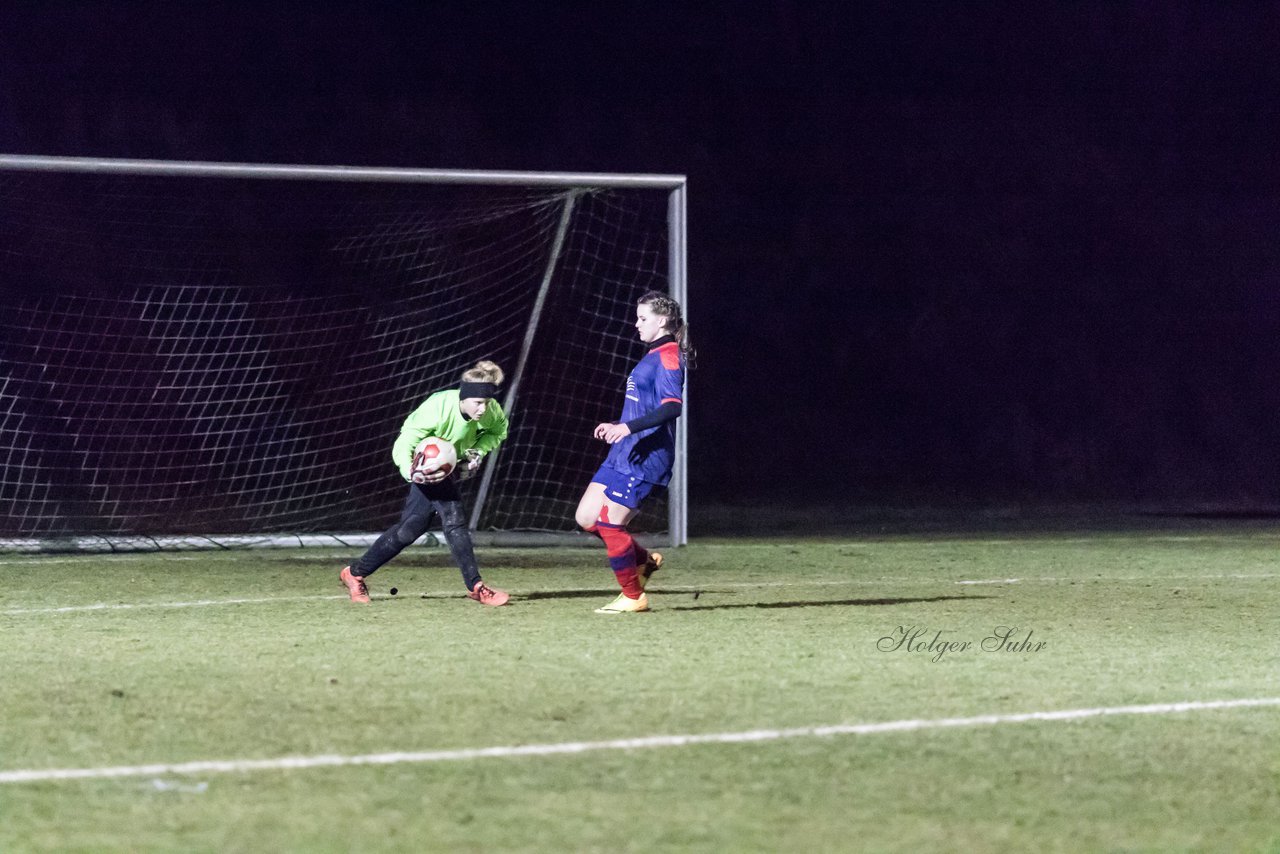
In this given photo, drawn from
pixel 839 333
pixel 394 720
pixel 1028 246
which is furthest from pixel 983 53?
pixel 394 720

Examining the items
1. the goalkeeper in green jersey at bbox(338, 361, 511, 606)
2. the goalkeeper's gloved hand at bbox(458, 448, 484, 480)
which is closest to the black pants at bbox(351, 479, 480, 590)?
the goalkeeper in green jersey at bbox(338, 361, 511, 606)

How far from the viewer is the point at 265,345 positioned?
46.2 ft

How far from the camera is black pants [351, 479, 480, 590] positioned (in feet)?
25.6

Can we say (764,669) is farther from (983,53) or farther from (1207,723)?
(983,53)

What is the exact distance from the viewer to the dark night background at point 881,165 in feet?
45.8

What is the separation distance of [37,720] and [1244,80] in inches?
573

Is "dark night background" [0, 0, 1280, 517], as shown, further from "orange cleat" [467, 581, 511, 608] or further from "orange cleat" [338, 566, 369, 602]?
"orange cleat" [467, 581, 511, 608]

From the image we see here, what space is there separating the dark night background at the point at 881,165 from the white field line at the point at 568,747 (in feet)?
32.5

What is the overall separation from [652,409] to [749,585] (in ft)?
6.82

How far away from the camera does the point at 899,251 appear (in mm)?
15539

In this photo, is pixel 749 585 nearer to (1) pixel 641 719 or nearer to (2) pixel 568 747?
(1) pixel 641 719

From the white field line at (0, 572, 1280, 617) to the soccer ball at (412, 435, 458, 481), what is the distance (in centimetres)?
108

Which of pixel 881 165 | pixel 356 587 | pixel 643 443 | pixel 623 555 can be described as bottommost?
pixel 356 587
